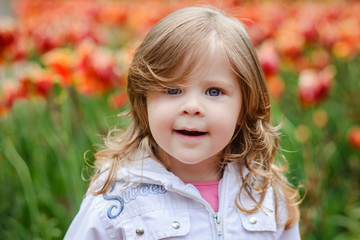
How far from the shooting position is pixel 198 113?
1.19 meters

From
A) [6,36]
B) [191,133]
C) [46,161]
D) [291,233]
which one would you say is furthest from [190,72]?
[6,36]

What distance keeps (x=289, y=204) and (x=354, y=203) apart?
136 centimetres

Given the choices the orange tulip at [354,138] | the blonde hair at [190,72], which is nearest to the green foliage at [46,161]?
the blonde hair at [190,72]

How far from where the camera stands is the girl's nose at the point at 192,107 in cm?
118

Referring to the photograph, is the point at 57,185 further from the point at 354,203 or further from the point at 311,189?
the point at 354,203

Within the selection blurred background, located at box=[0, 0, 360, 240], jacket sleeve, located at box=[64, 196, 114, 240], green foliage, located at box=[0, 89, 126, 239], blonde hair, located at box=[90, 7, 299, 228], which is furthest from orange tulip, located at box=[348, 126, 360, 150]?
jacket sleeve, located at box=[64, 196, 114, 240]

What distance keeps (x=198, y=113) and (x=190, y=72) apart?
0.37 feet

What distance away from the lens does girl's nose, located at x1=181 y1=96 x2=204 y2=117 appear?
1.18 meters

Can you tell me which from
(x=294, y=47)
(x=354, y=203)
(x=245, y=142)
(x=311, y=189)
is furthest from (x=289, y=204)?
(x=294, y=47)

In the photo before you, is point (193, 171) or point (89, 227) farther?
point (193, 171)

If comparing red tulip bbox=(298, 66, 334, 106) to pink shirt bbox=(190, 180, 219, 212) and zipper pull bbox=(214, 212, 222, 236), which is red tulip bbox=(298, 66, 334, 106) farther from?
zipper pull bbox=(214, 212, 222, 236)

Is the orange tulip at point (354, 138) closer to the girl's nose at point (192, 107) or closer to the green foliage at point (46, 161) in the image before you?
the green foliage at point (46, 161)

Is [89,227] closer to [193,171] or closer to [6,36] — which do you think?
[193,171]

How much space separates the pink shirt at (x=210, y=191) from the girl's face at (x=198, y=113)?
0.18 metres
